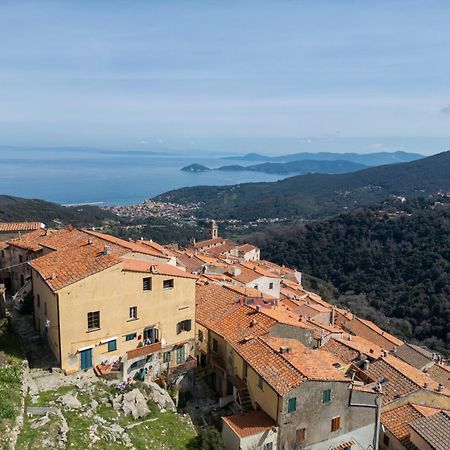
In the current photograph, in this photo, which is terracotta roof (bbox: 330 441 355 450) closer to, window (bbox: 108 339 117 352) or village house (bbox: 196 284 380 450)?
village house (bbox: 196 284 380 450)

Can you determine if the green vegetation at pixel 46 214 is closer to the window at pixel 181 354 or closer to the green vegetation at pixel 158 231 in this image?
the green vegetation at pixel 158 231

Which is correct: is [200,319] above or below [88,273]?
below

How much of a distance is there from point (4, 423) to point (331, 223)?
89.7 meters

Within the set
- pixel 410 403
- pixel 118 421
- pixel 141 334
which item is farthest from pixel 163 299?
pixel 410 403

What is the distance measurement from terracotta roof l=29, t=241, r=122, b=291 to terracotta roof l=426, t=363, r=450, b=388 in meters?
23.7

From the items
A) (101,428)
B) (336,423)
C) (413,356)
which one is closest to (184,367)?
(101,428)

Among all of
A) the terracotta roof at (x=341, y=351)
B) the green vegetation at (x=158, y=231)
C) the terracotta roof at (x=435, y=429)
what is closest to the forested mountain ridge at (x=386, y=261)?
the green vegetation at (x=158, y=231)

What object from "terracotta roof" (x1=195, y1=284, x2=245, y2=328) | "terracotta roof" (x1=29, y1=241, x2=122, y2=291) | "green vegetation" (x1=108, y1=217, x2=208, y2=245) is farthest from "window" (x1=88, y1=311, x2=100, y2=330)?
"green vegetation" (x1=108, y1=217, x2=208, y2=245)

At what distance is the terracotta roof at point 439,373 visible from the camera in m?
31.8

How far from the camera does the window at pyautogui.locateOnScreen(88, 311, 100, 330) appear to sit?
66.7 ft

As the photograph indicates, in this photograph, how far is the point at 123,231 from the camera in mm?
111812

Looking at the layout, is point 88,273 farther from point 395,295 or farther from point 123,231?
point 123,231

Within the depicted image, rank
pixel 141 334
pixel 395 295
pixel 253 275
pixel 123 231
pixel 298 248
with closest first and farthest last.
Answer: pixel 141 334
pixel 253 275
pixel 395 295
pixel 298 248
pixel 123 231

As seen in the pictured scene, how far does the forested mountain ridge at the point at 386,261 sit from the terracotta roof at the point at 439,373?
21116mm
